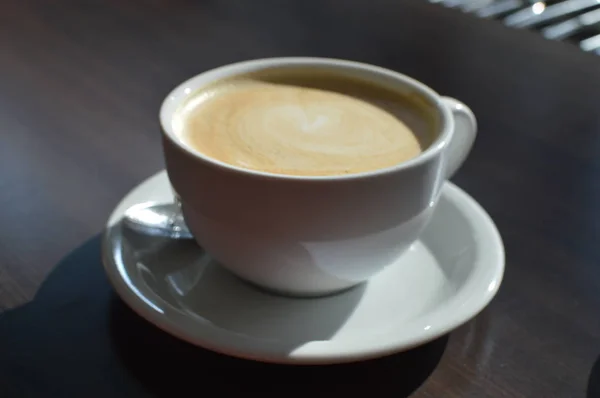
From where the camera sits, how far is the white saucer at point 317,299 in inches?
14.9

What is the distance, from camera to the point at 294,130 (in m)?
0.47

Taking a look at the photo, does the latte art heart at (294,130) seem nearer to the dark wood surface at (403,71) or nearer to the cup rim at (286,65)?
the cup rim at (286,65)

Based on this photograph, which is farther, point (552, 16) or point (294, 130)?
point (552, 16)

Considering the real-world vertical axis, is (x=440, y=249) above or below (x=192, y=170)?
below

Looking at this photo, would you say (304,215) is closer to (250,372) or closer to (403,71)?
(250,372)

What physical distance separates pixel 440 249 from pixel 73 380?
0.27m

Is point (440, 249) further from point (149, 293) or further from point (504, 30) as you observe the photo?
point (504, 30)

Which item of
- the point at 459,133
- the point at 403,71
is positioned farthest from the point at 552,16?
the point at 459,133

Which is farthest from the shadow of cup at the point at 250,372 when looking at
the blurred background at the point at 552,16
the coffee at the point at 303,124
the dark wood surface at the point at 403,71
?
the blurred background at the point at 552,16

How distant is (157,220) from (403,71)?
0.42 m

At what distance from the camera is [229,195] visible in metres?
0.39

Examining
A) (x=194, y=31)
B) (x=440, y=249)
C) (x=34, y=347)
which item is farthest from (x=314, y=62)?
(x=194, y=31)

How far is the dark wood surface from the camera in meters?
0.43

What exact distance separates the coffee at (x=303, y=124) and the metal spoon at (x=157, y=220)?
0.24 feet
